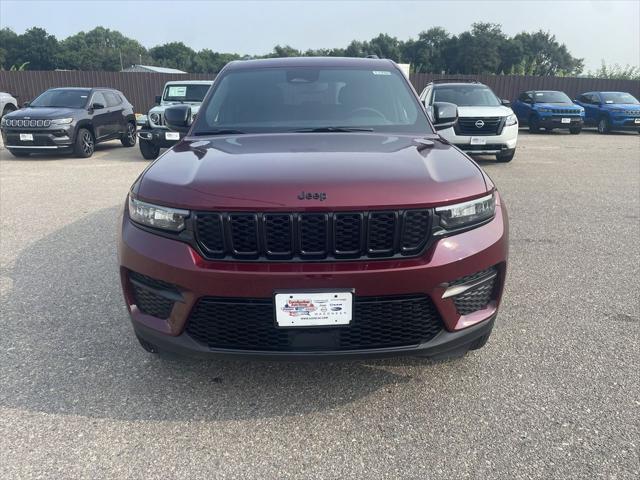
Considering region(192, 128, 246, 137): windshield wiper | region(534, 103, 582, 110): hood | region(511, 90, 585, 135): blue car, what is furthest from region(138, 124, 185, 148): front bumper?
region(534, 103, 582, 110): hood

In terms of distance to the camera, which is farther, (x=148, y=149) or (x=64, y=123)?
(x=148, y=149)

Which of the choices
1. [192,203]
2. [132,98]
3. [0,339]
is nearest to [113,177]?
[0,339]

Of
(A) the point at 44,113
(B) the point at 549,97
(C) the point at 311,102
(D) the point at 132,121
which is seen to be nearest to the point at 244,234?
(C) the point at 311,102

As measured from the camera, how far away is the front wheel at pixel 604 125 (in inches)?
719

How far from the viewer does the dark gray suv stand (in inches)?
424

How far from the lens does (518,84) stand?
26297 millimetres

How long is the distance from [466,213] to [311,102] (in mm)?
1572

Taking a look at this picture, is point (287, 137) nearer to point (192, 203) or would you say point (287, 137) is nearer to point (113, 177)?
point (192, 203)

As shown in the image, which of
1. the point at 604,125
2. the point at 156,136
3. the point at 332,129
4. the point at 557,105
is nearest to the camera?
the point at 332,129

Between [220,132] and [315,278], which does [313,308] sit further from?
[220,132]

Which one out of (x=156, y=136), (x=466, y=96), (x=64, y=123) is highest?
(x=466, y=96)

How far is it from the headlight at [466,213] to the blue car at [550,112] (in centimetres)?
1705

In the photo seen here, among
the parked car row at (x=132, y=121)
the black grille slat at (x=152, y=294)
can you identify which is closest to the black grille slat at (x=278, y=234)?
the black grille slat at (x=152, y=294)

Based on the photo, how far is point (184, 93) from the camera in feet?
40.0
